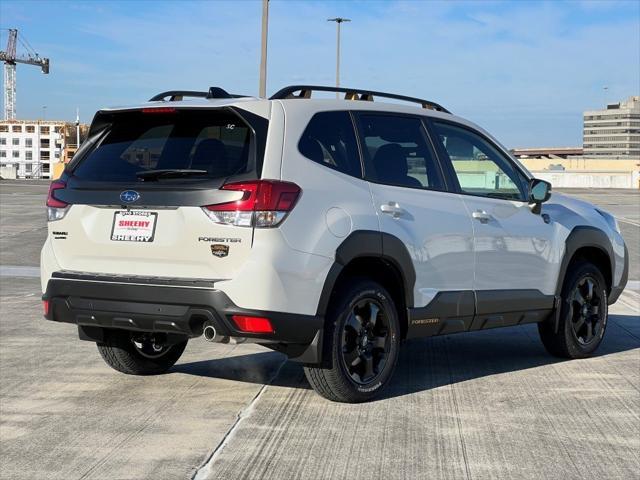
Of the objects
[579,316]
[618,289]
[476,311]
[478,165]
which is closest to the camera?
[476,311]

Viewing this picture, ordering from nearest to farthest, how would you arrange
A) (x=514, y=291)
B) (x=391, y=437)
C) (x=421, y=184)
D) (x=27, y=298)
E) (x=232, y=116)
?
(x=391, y=437), (x=232, y=116), (x=421, y=184), (x=514, y=291), (x=27, y=298)

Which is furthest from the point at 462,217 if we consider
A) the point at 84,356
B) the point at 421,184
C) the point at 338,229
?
the point at 84,356

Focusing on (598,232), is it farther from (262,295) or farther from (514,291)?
(262,295)

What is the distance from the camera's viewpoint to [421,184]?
6367mm

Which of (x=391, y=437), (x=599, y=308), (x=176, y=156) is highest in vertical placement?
(x=176, y=156)

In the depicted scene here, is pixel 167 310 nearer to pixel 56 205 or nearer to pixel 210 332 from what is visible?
pixel 210 332

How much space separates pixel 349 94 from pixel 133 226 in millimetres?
1694

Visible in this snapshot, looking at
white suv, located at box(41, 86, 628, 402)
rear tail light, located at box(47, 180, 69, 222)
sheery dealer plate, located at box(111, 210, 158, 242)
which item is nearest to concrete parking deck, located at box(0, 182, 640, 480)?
white suv, located at box(41, 86, 628, 402)

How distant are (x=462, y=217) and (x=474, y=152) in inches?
27.8

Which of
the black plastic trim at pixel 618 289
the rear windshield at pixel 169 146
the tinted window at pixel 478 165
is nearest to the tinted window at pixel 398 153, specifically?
the tinted window at pixel 478 165

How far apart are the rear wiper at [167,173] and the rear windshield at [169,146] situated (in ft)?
0.10

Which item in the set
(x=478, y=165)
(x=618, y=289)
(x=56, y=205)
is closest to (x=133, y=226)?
(x=56, y=205)

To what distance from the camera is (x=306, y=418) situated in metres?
5.54

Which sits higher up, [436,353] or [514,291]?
[514,291]
